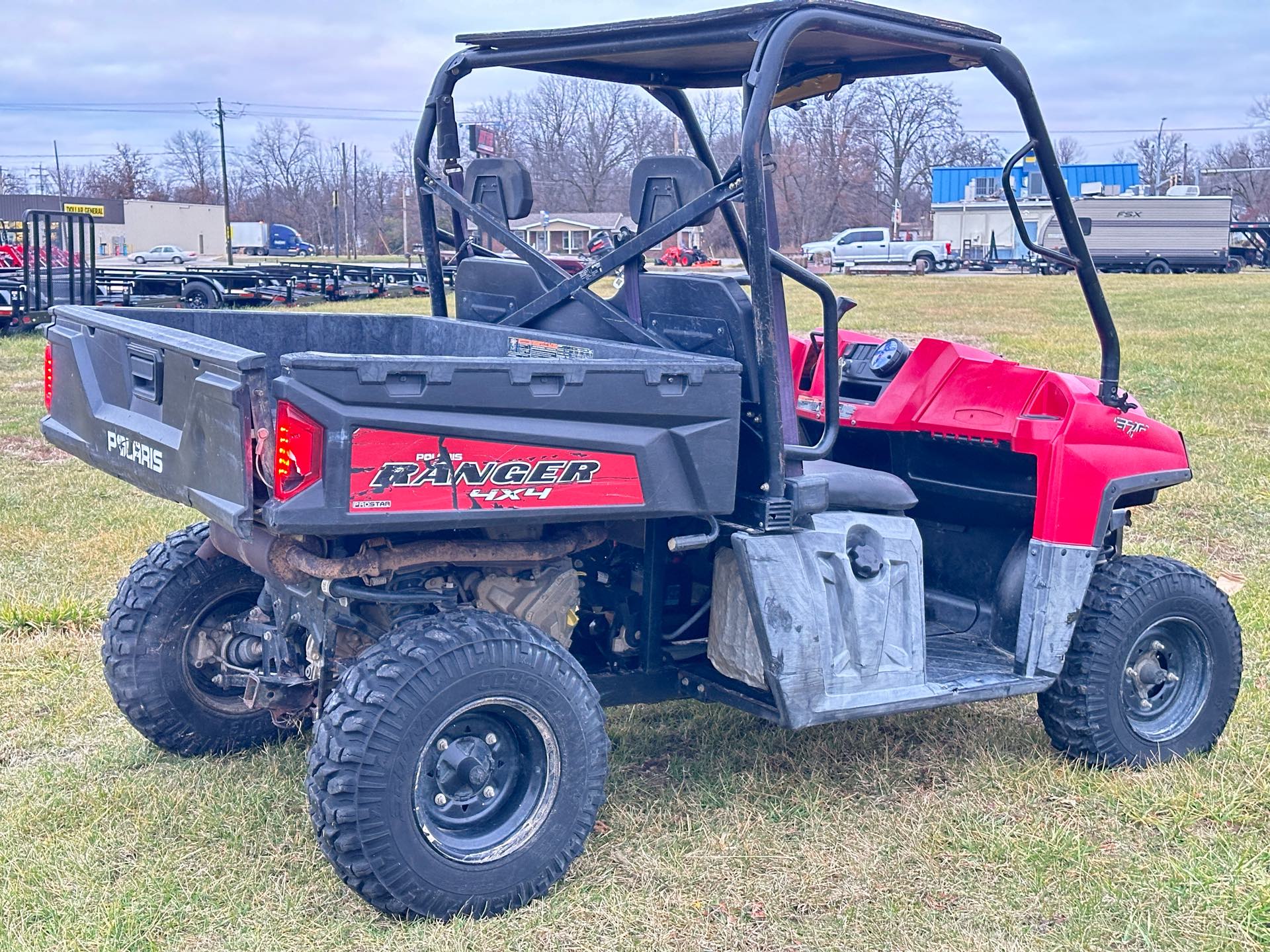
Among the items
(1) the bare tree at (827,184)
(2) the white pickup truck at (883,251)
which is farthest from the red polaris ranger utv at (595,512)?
(2) the white pickup truck at (883,251)

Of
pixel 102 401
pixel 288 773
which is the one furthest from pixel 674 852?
pixel 102 401

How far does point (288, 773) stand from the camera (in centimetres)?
431

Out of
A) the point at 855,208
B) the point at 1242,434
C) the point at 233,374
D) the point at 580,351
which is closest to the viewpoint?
the point at 233,374

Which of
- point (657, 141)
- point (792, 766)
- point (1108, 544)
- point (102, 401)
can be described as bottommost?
point (792, 766)

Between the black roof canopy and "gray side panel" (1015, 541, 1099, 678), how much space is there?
4.98 ft

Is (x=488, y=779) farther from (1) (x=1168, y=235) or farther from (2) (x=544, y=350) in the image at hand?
(1) (x=1168, y=235)

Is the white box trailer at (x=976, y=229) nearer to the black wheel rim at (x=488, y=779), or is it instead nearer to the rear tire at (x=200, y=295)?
the rear tire at (x=200, y=295)

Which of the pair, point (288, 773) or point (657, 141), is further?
point (657, 141)

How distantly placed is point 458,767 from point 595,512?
745mm

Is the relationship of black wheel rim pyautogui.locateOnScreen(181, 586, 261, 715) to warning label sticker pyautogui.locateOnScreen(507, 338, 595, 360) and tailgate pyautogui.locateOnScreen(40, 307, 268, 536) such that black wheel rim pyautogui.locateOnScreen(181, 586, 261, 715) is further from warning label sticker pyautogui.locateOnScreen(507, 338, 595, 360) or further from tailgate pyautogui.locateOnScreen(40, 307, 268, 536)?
warning label sticker pyautogui.locateOnScreen(507, 338, 595, 360)

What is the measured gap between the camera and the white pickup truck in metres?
48.3

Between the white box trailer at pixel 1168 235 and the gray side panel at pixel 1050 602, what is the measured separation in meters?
44.7

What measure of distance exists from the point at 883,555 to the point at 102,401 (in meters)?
2.28

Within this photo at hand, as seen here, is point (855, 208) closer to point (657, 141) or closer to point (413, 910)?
point (657, 141)
